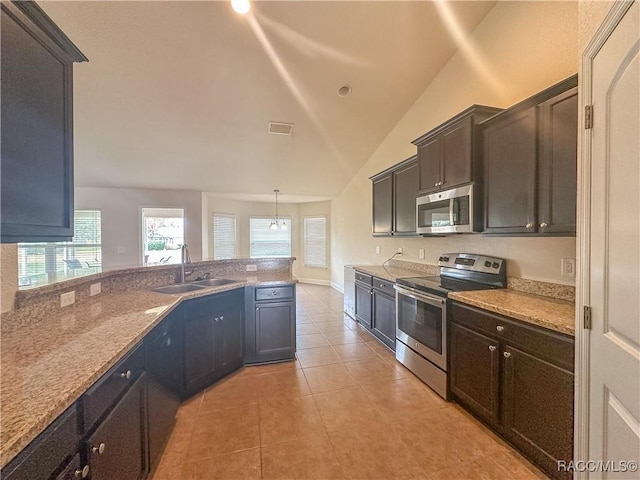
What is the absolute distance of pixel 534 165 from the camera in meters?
1.94

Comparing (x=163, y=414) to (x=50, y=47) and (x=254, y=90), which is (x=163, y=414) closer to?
(x=50, y=47)

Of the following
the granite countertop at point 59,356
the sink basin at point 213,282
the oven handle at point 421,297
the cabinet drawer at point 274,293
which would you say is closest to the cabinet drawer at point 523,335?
the oven handle at point 421,297

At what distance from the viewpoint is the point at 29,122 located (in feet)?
3.51

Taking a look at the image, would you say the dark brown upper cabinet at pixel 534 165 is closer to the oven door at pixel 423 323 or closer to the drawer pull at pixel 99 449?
the oven door at pixel 423 323

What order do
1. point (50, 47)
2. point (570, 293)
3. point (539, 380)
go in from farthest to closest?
1. point (570, 293)
2. point (539, 380)
3. point (50, 47)

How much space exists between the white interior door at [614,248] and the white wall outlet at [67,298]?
2.75m

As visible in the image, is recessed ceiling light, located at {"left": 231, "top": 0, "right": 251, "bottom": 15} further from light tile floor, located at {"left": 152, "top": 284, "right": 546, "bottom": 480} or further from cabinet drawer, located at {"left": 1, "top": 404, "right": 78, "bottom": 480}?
light tile floor, located at {"left": 152, "top": 284, "right": 546, "bottom": 480}

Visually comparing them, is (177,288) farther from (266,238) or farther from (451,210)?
(266,238)

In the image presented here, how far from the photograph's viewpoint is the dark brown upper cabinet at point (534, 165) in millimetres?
1727

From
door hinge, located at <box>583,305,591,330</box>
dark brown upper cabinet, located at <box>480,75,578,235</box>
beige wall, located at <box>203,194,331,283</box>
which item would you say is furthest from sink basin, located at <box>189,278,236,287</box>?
beige wall, located at <box>203,194,331,283</box>

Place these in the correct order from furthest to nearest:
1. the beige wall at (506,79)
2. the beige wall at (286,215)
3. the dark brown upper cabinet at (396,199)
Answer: the beige wall at (286,215) < the dark brown upper cabinet at (396,199) < the beige wall at (506,79)

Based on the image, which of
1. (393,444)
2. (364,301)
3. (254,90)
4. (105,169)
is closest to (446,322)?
(393,444)

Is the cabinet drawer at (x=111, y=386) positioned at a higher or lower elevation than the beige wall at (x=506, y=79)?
lower

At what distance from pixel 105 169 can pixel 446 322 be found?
19.3 feet
